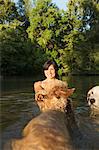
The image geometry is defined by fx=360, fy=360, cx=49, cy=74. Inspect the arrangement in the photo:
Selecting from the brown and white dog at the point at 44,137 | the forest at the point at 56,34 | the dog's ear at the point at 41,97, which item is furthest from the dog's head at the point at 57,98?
the forest at the point at 56,34

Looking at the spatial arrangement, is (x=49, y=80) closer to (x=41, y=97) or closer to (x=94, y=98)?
(x=41, y=97)

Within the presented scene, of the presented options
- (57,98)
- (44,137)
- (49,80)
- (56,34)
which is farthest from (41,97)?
(56,34)

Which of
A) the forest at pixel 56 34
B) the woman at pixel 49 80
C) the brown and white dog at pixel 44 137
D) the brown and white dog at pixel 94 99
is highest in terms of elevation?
the forest at pixel 56 34

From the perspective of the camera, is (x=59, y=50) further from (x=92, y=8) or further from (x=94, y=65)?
(x=92, y=8)

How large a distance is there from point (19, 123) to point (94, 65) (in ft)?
169

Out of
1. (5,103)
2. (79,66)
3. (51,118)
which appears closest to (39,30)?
(79,66)

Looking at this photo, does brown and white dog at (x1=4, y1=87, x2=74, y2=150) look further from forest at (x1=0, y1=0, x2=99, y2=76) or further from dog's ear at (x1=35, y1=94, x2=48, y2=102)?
forest at (x1=0, y1=0, x2=99, y2=76)

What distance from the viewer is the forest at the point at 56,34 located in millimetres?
51438

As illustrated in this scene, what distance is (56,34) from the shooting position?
59031mm

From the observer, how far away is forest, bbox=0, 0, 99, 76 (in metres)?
51.4

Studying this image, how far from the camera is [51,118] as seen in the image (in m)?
4.44

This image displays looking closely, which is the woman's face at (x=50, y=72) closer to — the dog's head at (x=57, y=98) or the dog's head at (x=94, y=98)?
the dog's head at (x=57, y=98)

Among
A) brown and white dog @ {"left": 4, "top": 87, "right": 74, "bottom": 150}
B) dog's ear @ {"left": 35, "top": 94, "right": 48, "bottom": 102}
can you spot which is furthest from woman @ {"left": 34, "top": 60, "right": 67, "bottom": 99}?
brown and white dog @ {"left": 4, "top": 87, "right": 74, "bottom": 150}

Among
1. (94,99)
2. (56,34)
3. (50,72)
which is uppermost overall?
(56,34)
